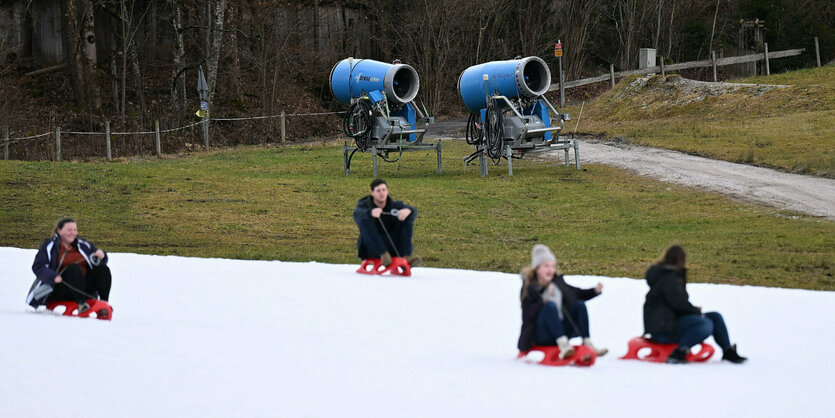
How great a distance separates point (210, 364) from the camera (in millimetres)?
8492

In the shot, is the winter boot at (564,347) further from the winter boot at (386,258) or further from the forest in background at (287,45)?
the forest in background at (287,45)

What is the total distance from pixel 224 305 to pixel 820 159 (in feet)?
69.2

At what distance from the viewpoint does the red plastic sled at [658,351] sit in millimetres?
8289

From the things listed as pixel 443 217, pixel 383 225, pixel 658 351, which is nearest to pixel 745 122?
pixel 443 217

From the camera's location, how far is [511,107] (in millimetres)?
28344

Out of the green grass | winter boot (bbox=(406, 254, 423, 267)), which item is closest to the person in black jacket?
winter boot (bbox=(406, 254, 423, 267))

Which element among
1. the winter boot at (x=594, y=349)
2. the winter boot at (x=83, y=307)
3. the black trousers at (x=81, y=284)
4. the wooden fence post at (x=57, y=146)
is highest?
the wooden fence post at (x=57, y=146)

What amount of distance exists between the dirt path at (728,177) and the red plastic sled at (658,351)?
1339 centimetres

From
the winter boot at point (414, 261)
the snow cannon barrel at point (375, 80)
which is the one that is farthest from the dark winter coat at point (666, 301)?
the snow cannon barrel at point (375, 80)

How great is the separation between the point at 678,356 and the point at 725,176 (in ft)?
64.9

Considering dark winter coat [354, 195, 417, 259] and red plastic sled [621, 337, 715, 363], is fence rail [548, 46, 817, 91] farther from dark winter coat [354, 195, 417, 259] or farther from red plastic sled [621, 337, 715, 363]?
red plastic sled [621, 337, 715, 363]

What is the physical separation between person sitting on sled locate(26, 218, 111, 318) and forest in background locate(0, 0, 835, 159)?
94.9ft

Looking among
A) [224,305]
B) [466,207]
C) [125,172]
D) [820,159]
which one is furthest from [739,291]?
[125,172]

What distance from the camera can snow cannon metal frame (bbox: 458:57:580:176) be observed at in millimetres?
28406
